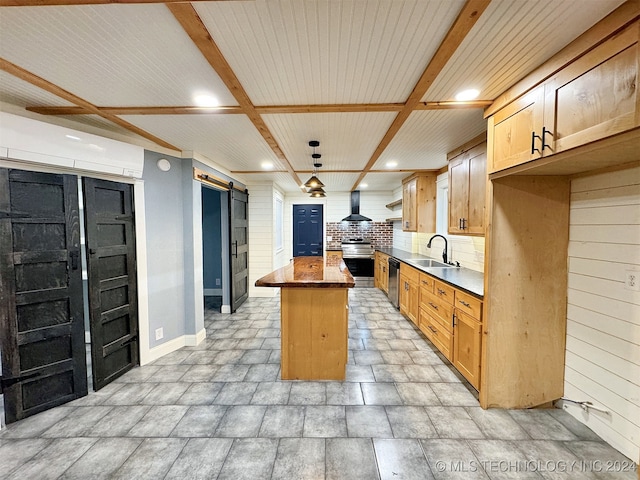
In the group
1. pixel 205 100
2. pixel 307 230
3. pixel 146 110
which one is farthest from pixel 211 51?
pixel 307 230

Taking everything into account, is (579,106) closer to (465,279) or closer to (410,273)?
(465,279)

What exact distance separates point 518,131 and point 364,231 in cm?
485

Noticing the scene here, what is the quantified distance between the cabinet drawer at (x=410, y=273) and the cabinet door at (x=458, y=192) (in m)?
0.77

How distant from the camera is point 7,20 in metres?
1.17

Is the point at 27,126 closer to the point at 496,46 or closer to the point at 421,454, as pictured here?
the point at 496,46

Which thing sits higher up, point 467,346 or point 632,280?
point 632,280

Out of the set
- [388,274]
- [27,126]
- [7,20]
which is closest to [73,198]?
[27,126]

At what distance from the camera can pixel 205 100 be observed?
1914 mm

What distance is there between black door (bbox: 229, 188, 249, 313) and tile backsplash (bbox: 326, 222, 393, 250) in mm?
2327

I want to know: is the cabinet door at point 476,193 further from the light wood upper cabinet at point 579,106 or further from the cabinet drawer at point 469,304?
the light wood upper cabinet at point 579,106

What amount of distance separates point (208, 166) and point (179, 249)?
119 cm

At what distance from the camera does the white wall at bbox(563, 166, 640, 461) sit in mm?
1573

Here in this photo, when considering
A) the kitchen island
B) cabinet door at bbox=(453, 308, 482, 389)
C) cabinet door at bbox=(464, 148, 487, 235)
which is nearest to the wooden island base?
the kitchen island

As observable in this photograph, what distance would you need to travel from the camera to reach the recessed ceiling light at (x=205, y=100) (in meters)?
1.86
